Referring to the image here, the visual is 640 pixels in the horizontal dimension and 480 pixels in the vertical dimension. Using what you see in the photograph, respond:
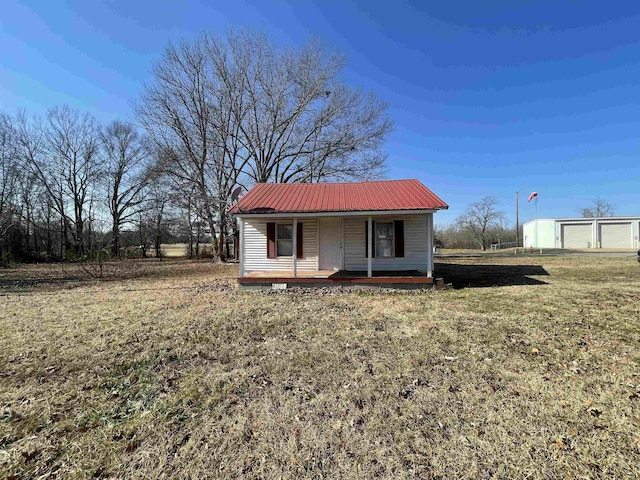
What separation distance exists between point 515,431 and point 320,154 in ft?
70.8

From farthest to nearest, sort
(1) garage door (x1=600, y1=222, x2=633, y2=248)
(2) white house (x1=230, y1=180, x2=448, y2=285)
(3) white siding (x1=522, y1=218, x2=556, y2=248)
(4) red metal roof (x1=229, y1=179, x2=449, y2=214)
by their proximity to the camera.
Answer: (3) white siding (x1=522, y1=218, x2=556, y2=248) → (1) garage door (x1=600, y1=222, x2=633, y2=248) → (2) white house (x1=230, y1=180, x2=448, y2=285) → (4) red metal roof (x1=229, y1=179, x2=449, y2=214)

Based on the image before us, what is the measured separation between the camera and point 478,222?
4531 cm

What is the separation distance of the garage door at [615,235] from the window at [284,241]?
40699 mm

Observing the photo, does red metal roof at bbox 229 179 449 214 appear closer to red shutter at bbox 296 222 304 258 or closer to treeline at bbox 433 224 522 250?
red shutter at bbox 296 222 304 258

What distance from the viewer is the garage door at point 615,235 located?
111 ft

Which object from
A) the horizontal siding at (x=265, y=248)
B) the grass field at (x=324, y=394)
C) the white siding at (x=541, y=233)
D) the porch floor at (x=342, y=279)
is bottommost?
the grass field at (x=324, y=394)

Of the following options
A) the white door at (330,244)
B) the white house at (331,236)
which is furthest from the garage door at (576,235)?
the white door at (330,244)

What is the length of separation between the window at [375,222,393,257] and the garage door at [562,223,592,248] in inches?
1431

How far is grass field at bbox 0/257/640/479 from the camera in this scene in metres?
2.42

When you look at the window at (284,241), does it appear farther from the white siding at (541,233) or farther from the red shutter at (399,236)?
the white siding at (541,233)

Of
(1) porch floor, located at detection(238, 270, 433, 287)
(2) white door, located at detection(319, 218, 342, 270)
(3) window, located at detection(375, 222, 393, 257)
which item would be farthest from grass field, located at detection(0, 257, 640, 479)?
(2) white door, located at detection(319, 218, 342, 270)

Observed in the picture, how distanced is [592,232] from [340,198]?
3865 centimetres

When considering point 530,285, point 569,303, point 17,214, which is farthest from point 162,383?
point 17,214

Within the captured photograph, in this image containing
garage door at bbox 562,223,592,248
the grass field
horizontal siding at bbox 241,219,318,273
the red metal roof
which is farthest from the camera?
garage door at bbox 562,223,592,248
